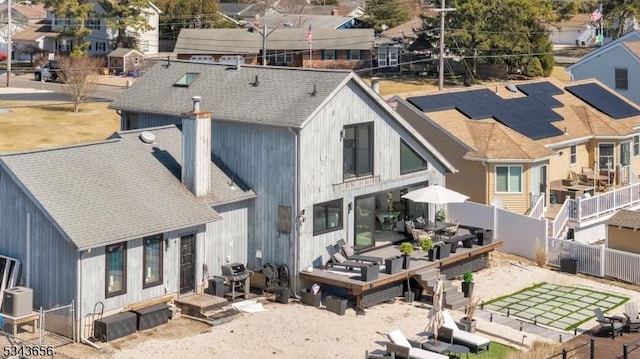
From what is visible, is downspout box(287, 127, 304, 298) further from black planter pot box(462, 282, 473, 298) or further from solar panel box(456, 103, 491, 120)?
solar panel box(456, 103, 491, 120)

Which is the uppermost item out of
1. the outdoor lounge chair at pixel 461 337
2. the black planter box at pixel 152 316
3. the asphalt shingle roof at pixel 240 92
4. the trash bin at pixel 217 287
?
the asphalt shingle roof at pixel 240 92

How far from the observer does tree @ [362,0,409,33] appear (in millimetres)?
124312

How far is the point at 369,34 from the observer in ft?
351

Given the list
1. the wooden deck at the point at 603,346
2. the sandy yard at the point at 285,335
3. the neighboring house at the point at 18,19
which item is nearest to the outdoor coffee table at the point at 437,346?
the sandy yard at the point at 285,335

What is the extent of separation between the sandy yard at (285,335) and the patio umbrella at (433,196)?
138 inches

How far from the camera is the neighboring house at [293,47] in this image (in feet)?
347

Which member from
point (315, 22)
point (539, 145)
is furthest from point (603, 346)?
point (315, 22)

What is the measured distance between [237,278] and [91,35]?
86.0 meters

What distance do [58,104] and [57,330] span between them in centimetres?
4872

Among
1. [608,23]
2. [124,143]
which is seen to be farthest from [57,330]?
[608,23]

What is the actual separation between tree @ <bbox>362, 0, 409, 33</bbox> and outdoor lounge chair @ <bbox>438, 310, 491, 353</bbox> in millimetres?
99176

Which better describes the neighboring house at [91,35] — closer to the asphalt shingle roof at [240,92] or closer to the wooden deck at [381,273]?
the asphalt shingle roof at [240,92]

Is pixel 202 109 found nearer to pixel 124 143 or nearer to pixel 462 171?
pixel 124 143

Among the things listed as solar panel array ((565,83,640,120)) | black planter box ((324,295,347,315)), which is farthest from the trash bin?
solar panel array ((565,83,640,120))
